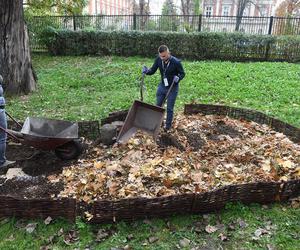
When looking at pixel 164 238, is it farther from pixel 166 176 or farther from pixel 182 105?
pixel 182 105

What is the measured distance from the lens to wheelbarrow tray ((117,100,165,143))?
6.06 meters

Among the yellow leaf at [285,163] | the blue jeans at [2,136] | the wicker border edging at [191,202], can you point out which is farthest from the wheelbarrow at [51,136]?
the yellow leaf at [285,163]

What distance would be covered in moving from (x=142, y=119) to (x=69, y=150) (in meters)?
1.60

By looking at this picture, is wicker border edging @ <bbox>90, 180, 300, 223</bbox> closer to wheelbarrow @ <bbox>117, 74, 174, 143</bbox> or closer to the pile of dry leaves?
the pile of dry leaves

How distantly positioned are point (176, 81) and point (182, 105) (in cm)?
241

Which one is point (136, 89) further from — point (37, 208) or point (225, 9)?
point (225, 9)

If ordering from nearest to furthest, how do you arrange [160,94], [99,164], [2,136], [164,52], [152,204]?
[152,204]
[99,164]
[2,136]
[164,52]
[160,94]

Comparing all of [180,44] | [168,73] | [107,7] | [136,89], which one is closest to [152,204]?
[168,73]

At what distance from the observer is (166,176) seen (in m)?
4.52

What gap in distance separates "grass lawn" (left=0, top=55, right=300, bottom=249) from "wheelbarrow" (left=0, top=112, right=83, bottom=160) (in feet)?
4.47

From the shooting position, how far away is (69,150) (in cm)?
534

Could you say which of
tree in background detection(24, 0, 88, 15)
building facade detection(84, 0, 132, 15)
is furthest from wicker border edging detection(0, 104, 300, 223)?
building facade detection(84, 0, 132, 15)

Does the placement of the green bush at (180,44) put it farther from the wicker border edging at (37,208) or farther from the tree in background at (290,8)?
the tree in background at (290,8)

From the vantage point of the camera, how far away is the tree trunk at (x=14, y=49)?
885 cm
